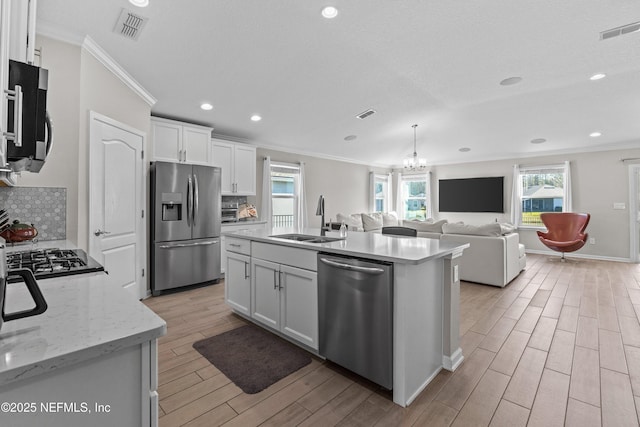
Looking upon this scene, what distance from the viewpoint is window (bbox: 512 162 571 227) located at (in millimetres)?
6698

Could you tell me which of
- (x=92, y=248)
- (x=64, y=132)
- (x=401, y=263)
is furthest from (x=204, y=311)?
(x=401, y=263)

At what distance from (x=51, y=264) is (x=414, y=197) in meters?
8.78

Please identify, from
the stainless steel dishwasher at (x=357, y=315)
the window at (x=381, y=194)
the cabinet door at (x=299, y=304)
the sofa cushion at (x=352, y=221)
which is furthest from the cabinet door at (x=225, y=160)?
the window at (x=381, y=194)

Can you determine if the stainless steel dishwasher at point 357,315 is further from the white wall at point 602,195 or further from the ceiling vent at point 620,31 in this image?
the white wall at point 602,195

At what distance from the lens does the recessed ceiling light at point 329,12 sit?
2.57 metres

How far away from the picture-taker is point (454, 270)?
6.98 ft

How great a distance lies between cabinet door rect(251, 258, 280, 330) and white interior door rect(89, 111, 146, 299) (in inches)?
53.1

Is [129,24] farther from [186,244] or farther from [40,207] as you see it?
[186,244]

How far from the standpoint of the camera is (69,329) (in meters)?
0.73

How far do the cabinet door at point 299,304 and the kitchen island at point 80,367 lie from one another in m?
1.46

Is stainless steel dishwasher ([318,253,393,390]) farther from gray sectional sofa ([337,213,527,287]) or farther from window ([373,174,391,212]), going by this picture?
window ([373,174,391,212])

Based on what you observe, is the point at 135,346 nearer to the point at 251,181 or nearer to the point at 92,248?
the point at 92,248

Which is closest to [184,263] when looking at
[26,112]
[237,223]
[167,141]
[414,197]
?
[237,223]

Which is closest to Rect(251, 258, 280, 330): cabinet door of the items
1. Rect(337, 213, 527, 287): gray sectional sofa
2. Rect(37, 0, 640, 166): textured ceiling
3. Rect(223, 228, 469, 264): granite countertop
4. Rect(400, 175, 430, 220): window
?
Rect(223, 228, 469, 264): granite countertop
